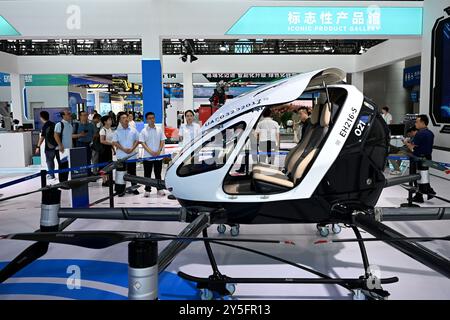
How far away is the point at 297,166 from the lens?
3.23 m

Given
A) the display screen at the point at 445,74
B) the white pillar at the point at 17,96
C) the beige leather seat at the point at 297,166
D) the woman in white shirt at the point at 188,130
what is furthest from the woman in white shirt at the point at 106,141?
the white pillar at the point at 17,96

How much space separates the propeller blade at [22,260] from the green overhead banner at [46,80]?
557 inches

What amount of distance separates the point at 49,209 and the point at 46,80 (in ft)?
48.3

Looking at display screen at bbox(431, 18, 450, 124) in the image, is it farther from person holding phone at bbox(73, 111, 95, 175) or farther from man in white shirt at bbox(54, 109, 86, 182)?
man in white shirt at bbox(54, 109, 86, 182)

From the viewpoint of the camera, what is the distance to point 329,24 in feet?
26.2

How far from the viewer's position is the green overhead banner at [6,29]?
26.3 feet

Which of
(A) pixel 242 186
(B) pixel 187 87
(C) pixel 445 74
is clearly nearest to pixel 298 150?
(A) pixel 242 186

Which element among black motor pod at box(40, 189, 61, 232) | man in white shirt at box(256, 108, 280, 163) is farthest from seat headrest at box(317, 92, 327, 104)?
man in white shirt at box(256, 108, 280, 163)

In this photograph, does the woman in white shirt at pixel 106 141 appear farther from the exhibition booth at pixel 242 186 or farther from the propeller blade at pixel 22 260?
the propeller blade at pixel 22 260

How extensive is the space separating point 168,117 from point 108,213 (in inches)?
551

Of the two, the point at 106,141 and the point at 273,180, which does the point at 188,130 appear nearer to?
the point at 106,141

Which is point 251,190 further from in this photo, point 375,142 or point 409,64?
point 409,64

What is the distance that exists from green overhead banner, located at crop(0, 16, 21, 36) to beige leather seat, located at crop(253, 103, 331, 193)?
7219mm

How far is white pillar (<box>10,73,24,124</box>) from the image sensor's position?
1464 cm
